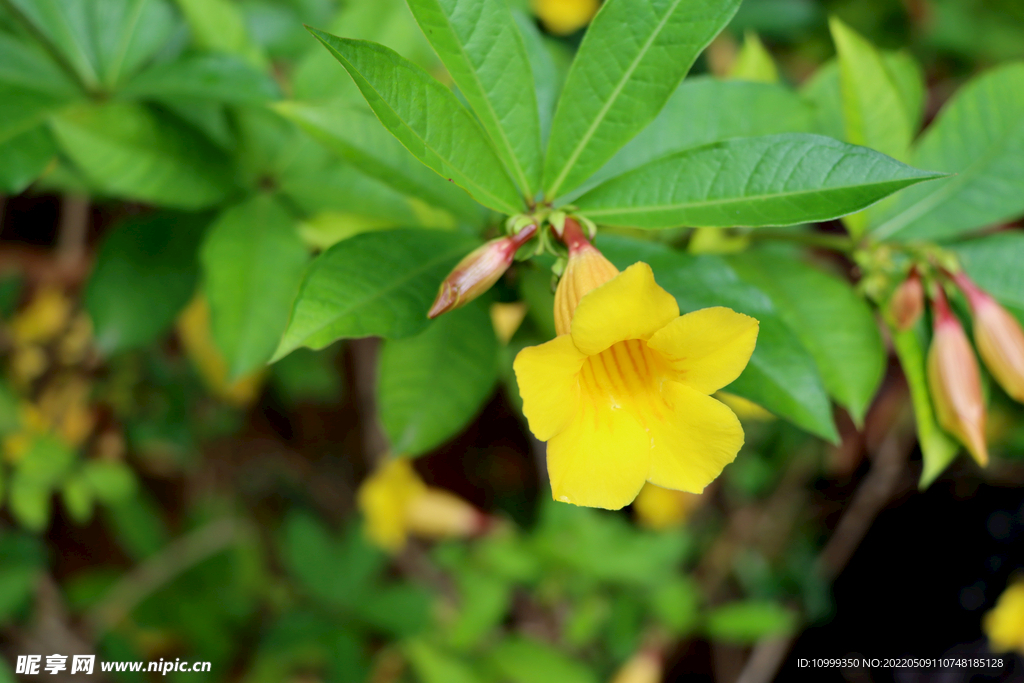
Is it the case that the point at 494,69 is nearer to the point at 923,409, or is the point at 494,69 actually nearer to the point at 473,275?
the point at 473,275

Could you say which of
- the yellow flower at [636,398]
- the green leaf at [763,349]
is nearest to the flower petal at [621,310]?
the yellow flower at [636,398]

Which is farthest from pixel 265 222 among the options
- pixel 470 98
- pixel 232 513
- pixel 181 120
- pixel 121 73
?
pixel 232 513

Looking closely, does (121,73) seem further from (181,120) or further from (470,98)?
(470,98)

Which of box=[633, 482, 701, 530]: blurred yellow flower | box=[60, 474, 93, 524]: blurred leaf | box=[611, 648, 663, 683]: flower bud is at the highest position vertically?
box=[60, 474, 93, 524]: blurred leaf

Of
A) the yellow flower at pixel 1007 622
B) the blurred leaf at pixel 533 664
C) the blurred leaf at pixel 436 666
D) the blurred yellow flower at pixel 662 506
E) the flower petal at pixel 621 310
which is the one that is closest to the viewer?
the flower petal at pixel 621 310

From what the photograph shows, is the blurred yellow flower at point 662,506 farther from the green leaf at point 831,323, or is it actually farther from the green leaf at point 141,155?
the green leaf at point 141,155

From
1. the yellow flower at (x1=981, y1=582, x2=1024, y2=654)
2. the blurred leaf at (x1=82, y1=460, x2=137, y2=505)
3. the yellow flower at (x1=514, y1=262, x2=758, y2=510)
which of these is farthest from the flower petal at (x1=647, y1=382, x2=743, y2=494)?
the yellow flower at (x1=981, y1=582, x2=1024, y2=654)

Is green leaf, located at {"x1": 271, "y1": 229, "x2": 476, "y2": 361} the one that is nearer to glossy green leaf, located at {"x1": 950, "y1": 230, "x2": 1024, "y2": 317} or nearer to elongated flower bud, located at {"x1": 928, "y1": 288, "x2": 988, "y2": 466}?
elongated flower bud, located at {"x1": 928, "y1": 288, "x2": 988, "y2": 466}
